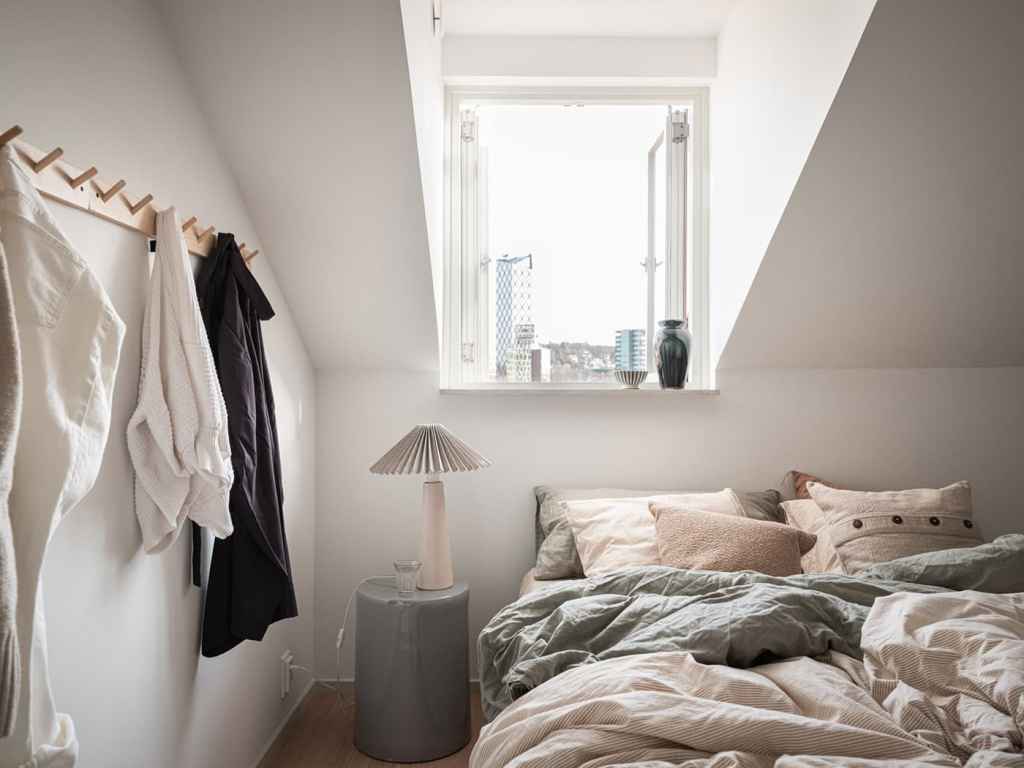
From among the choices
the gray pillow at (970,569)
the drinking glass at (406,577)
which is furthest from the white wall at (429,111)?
the gray pillow at (970,569)

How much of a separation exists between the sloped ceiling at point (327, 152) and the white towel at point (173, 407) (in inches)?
20.3

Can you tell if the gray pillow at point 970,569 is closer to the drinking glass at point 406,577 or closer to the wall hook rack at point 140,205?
the drinking glass at point 406,577

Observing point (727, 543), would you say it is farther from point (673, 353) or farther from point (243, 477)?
point (243, 477)

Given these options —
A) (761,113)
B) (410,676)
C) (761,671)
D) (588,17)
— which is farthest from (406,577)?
(588,17)

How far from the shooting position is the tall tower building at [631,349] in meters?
3.01

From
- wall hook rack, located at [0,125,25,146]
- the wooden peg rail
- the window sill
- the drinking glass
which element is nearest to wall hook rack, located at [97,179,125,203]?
the wooden peg rail

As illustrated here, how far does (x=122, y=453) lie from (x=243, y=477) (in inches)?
14.3

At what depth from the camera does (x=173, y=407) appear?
1615mm

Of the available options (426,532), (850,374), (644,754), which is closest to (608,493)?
(426,532)

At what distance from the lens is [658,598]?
6.00 ft

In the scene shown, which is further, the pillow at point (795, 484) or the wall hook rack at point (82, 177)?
the pillow at point (795, 484)

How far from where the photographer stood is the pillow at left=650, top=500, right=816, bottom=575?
2232mm

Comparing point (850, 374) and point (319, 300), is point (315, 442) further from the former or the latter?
point (850, 374)

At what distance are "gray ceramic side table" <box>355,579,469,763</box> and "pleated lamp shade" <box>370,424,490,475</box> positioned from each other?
43 cm
